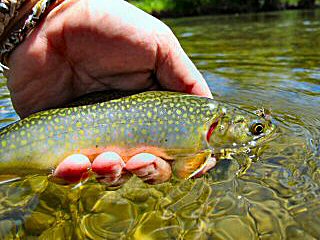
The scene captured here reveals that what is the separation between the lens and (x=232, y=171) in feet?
11.8

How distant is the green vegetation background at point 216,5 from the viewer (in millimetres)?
33734

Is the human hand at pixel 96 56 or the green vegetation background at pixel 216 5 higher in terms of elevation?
the human hand at pixel 96 56

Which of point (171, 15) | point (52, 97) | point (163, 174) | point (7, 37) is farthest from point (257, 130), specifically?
point (171, 15)

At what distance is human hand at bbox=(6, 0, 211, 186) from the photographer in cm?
379

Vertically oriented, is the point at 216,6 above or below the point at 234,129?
below

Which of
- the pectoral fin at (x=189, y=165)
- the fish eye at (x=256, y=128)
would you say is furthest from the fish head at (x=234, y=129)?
the pectoral fin at (x=189, y=165)

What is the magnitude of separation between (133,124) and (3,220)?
4.17ft

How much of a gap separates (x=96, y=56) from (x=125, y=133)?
3.42ft

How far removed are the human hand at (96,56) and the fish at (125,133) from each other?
1.55ft

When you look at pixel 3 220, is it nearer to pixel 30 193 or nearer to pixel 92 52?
pixel 30 193

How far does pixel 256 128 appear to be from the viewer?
370 cm

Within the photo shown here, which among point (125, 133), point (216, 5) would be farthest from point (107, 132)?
point (216, 5)

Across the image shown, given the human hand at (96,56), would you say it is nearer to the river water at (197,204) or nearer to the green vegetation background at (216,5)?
the river water at (197,204)

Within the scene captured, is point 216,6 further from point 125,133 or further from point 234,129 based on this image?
point 125,133
